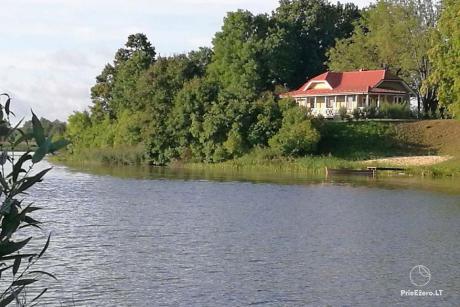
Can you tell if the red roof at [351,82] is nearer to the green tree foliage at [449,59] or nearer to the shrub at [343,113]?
the shrub at [343,113]

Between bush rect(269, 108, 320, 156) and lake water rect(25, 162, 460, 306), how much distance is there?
22141 millimetres

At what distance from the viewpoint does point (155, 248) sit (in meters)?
19.9

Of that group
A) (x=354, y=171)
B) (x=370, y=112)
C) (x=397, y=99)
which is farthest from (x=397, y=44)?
(x=354, y=171)

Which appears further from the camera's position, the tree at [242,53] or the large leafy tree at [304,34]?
the large leafy tree at [304,34]

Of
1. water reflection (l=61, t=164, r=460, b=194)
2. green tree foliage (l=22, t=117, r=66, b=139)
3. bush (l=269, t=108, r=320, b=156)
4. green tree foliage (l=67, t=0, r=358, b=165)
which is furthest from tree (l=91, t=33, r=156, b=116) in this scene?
green tree foliage (l=22, t=117, r=66, b=139)

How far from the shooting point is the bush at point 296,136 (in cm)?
6016

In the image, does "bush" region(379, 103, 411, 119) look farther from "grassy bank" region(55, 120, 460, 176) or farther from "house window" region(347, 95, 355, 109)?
"house window" region(347, 95, 355, 109)

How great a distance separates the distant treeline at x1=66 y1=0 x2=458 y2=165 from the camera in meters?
63.5

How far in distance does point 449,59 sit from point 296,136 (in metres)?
12.9

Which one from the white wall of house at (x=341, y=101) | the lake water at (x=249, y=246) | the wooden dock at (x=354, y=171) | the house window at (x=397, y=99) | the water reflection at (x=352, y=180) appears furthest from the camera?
the house window at (x=397, y=99)

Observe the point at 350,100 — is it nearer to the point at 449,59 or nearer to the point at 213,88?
the point at 213,88

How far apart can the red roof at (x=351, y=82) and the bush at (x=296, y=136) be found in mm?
7948

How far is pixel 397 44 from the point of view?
2844 inches

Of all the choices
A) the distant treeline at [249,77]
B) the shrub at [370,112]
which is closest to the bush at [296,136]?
the distant treeline at [249,77]
